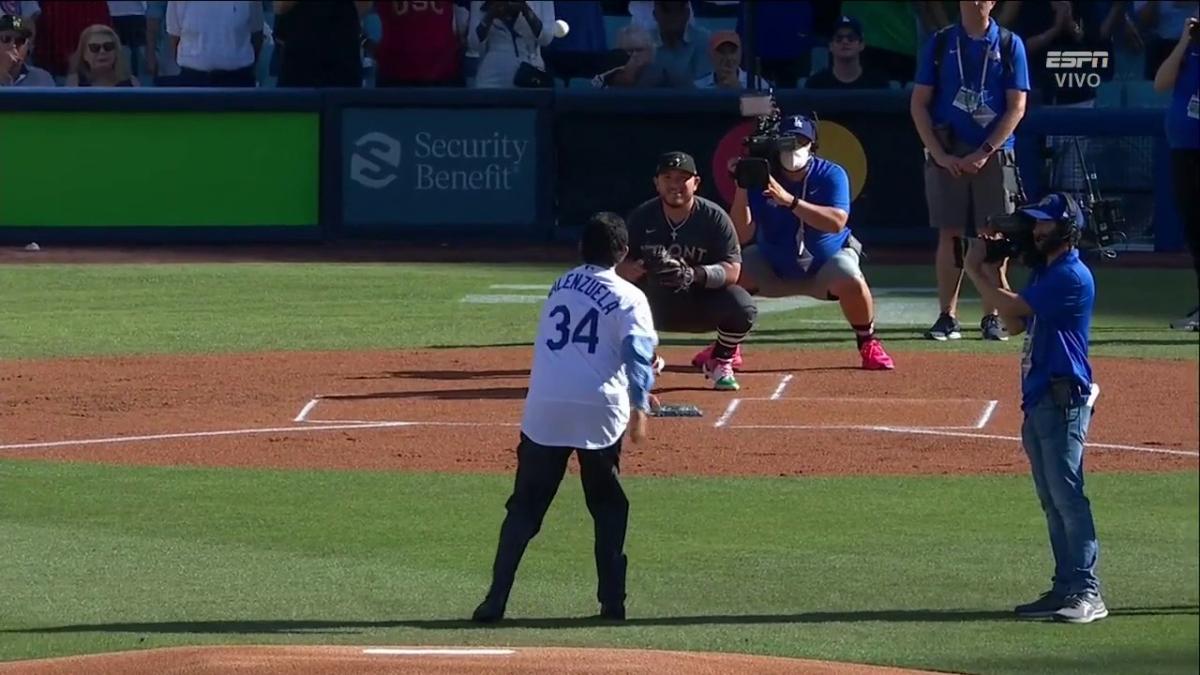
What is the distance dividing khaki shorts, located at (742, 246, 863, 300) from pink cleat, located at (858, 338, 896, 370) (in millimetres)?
362

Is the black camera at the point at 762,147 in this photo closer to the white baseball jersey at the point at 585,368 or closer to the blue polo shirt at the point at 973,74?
the blue polo shirt at the point at 973,74

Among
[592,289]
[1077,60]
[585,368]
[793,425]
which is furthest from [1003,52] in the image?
[585,368]

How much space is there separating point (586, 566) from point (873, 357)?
5.34m

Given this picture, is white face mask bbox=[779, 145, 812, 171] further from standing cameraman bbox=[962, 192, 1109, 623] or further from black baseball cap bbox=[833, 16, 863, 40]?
black baseball cap bbox=[833, 16, 863, 40]

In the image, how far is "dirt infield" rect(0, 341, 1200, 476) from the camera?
11719 millimetres

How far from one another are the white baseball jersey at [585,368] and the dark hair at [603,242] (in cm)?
9

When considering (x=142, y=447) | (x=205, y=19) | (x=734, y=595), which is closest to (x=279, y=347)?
(x=142, y=447)

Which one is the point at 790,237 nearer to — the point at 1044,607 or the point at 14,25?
the point at 1044,607

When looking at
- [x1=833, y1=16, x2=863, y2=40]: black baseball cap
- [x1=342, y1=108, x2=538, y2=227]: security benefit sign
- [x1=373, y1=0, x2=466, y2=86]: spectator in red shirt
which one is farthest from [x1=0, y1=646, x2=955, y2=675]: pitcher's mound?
[x1=833, y1=16, x2=863, y2=40]: black baseball cap

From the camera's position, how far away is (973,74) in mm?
14938

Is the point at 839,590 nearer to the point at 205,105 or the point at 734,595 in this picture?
the point at 734,595

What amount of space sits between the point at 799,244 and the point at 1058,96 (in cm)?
688

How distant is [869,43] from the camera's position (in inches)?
853

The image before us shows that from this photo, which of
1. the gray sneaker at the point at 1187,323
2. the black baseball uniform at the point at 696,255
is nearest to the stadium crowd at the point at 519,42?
the gray sneaker at the point at 1187,323
